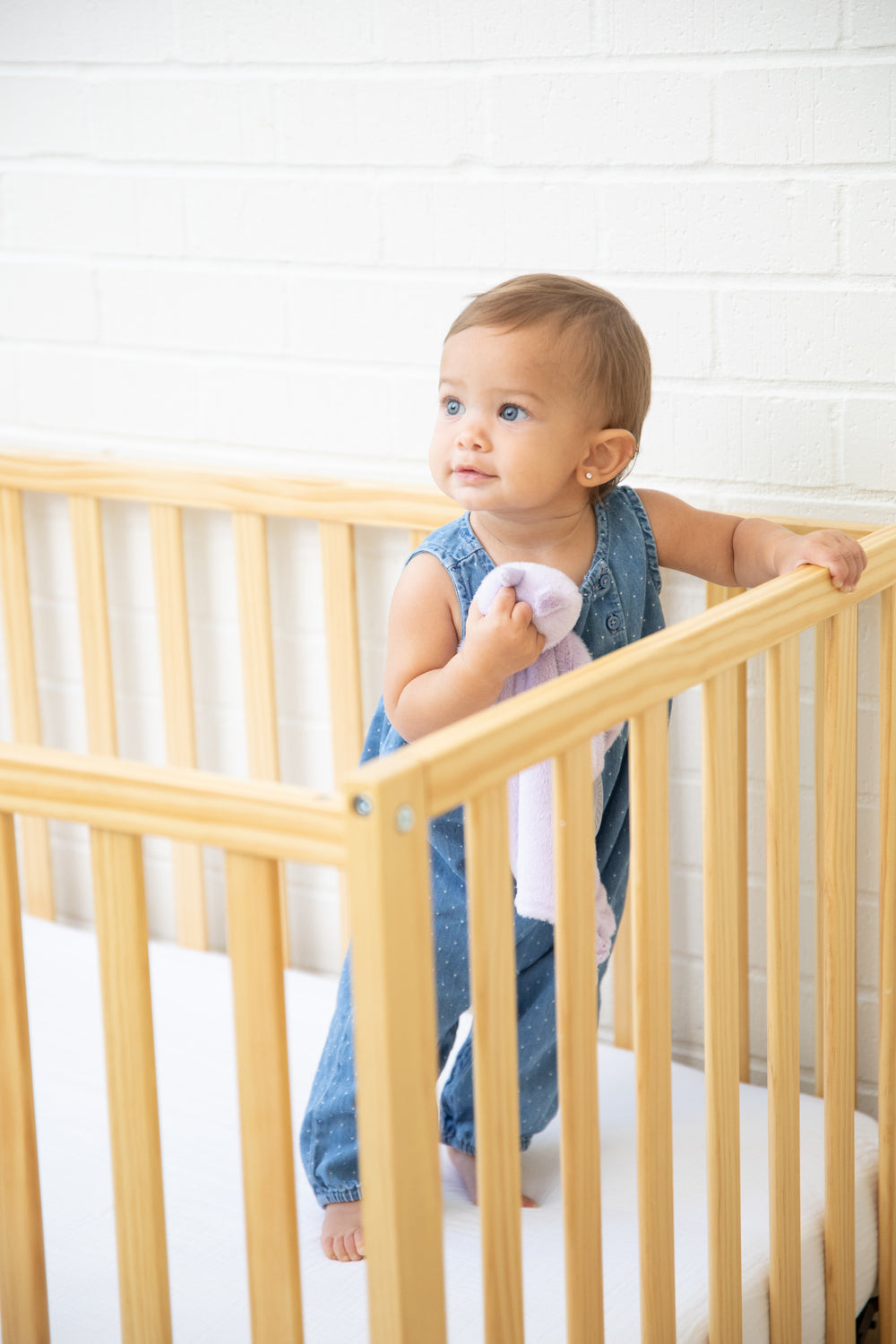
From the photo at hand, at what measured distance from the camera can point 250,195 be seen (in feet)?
5.16

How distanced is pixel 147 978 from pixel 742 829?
2.44 ft

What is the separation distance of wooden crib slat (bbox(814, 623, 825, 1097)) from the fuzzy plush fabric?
0.22 meters

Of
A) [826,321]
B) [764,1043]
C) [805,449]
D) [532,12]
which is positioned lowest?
[764,1043]

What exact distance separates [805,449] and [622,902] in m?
0.43

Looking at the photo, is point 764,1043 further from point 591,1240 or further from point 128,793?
point 128,793

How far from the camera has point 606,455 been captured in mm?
1134

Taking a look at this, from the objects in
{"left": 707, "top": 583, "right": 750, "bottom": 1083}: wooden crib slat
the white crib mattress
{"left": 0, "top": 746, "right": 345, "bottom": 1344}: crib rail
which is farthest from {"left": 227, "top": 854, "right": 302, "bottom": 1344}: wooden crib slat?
{"left": 707, "top": 583, "right": 750, "bottom": 1083}: wooden crib slat

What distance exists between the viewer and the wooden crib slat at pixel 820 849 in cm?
130

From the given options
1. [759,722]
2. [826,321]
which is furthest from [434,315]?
[759,722]

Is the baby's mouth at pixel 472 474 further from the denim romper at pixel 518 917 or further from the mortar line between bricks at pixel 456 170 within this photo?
the mortar line between bricks at pixel 456 170

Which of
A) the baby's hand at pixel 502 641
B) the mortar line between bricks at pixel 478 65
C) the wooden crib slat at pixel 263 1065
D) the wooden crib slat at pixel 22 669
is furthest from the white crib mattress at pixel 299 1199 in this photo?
the mortar line between bricks at pixel 478 65

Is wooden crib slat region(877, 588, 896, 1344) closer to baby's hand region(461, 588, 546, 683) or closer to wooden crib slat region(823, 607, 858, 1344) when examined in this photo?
wooden crib slat region(823, 607, 858, 1344)

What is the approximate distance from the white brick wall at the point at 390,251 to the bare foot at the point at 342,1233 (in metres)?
0.46

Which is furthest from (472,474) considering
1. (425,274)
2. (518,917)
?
(425,274)
